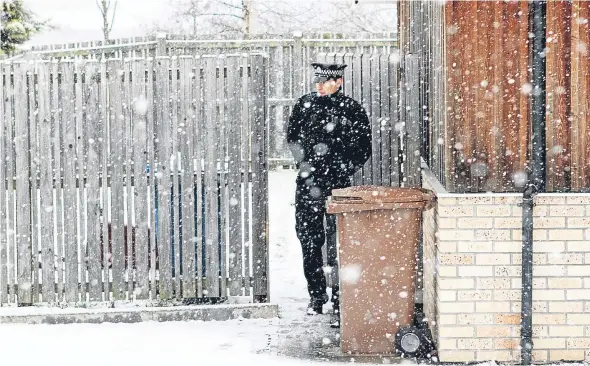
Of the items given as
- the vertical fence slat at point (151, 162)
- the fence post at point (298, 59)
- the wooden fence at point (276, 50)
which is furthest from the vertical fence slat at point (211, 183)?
the fence post at point (298, 59)

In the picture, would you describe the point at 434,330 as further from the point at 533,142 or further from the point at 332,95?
the point at 332,95

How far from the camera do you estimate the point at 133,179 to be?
725 cm

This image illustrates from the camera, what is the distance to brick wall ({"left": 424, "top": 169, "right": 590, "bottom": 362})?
19.0 feet

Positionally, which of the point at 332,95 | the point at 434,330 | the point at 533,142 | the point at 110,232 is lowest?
the point at 434,330

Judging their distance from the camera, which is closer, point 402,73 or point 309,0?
point 402,73

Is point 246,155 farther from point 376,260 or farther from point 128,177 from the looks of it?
point 376,260

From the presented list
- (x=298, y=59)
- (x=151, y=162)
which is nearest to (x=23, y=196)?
(x=151, y=162)

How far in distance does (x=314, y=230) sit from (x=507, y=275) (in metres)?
1.82

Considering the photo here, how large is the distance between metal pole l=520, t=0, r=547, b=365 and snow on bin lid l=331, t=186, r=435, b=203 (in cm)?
66

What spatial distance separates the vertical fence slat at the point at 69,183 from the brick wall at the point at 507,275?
3.09m

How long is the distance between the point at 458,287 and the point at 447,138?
1.00 m

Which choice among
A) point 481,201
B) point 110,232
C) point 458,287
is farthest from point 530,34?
point 110,232

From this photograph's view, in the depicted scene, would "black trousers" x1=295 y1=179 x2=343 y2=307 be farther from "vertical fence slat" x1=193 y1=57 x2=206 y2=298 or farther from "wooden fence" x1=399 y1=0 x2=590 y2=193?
"wooden fence" x1=399 y1=0 x2=590 y2=193

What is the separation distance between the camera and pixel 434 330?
Result: 629 centimetres
